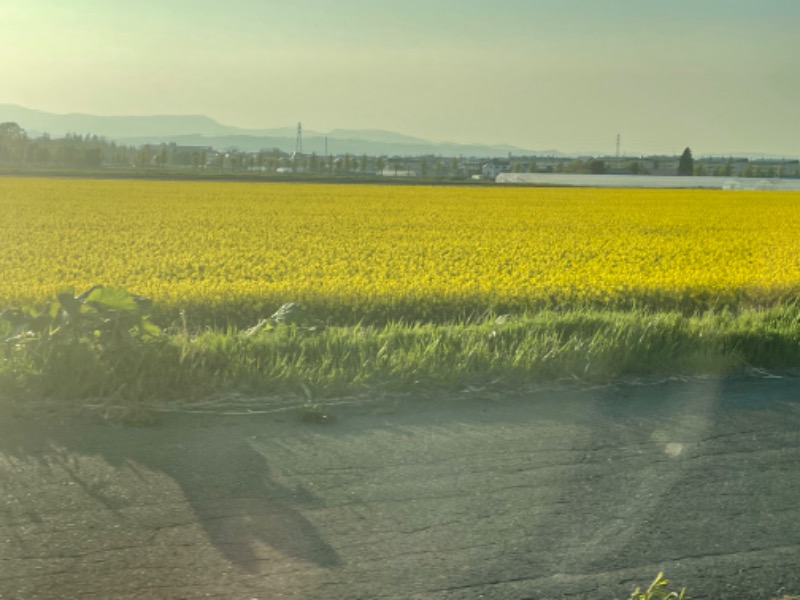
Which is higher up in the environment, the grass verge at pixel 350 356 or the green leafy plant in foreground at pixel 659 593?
the grass verge at pixel 350 356

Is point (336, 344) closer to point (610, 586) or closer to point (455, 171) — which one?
point (610, 586)

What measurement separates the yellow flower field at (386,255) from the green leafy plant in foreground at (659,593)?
7.47 meters

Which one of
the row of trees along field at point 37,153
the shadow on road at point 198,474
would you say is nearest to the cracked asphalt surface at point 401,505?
the shadow on road at point 198,474

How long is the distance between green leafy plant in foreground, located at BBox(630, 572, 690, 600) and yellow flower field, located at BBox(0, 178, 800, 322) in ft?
24.5

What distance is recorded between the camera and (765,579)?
367 centimetres

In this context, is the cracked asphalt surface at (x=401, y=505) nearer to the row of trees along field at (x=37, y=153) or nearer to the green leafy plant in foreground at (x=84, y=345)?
the green leafy plant in foreground at (x=84, y=345)

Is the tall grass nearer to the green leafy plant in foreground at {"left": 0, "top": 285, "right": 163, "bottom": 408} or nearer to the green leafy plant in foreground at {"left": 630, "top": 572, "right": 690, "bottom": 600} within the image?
the green leafy plant in foreground at {"left": 0, "top": 285, "right": 163, "bottom": 408}

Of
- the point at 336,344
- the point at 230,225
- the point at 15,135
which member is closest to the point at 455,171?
the point at 15,135

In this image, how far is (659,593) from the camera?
3.42 m

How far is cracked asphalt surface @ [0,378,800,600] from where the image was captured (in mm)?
3518

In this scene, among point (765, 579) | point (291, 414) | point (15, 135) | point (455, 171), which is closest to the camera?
point (765, 579)

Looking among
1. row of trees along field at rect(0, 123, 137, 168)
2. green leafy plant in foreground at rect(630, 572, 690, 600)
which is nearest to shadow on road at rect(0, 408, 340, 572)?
green leafy plant in foreground at rect(630, 572, 690, 600)

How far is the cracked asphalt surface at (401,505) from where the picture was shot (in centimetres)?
352

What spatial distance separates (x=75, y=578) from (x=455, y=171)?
10113 centimetres
